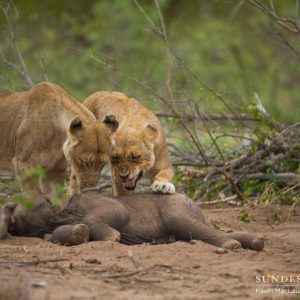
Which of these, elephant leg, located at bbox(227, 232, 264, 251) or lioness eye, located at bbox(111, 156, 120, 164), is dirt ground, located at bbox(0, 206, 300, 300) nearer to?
elephant leg, located at bbox(227, 232, 264, 251)

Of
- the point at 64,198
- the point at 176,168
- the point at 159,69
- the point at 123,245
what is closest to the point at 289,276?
the point at 123,245

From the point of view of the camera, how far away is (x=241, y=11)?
24.3 metres

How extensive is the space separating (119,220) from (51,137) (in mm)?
1564

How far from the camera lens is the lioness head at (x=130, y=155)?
8.24m

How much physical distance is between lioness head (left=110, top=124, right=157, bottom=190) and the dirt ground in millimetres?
1180

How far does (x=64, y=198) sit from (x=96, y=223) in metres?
0.53

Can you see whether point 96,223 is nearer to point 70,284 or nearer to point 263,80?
point 70,284

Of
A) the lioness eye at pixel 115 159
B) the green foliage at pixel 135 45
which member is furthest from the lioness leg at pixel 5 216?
the green foliage at pixel 135 45

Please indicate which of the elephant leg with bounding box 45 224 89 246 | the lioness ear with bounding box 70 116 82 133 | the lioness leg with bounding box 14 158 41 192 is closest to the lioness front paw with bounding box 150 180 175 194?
the lioness ear with bounding box 70 116 82 133

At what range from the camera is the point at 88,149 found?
8.16 m

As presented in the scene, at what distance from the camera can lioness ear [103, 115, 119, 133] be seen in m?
8.27

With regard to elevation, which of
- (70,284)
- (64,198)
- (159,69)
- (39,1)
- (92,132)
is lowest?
(70,284)

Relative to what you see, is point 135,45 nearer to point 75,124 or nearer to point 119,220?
point 75,124

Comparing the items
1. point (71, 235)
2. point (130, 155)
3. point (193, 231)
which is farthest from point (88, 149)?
point (193, 231)
